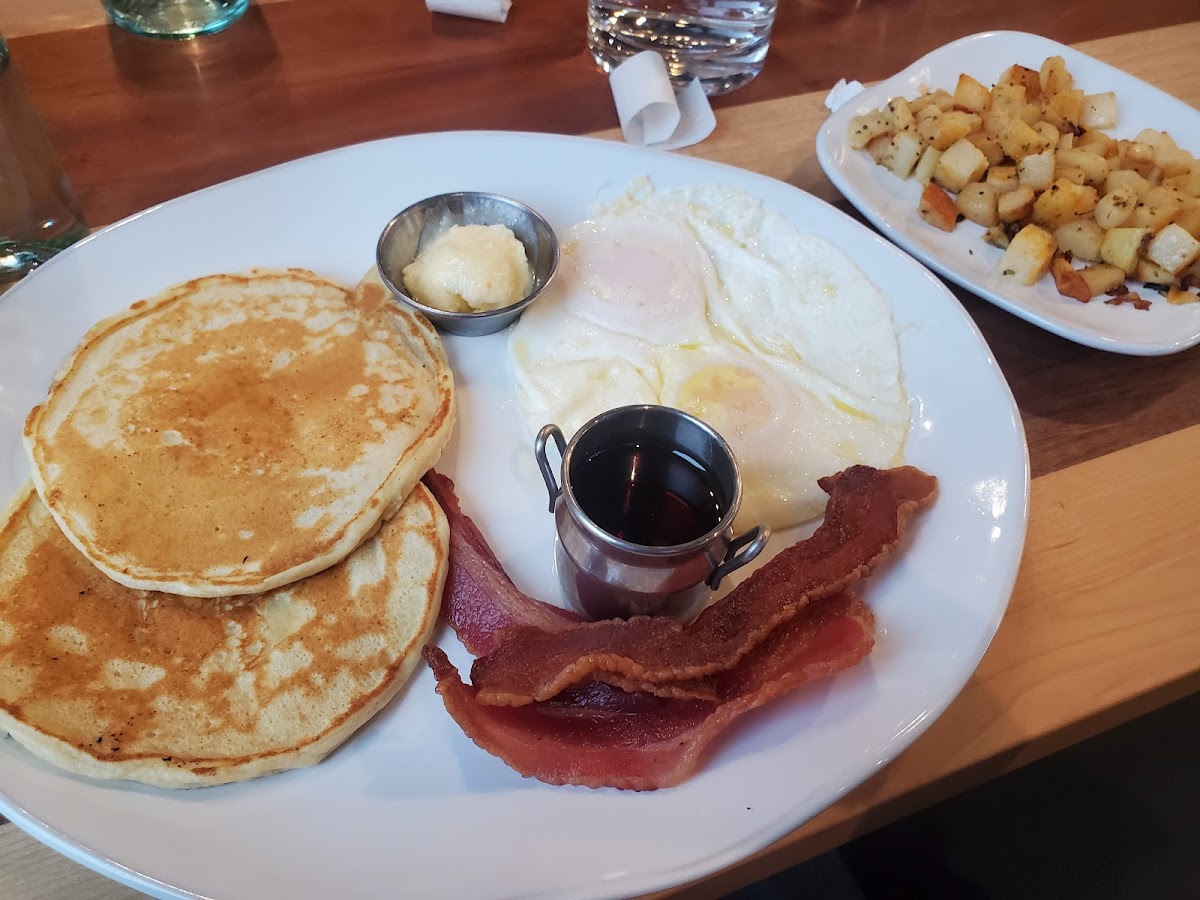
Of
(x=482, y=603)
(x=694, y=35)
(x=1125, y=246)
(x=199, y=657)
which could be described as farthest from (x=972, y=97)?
(x=199, y=657)

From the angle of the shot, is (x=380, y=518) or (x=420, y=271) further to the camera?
(x=420, y=271)

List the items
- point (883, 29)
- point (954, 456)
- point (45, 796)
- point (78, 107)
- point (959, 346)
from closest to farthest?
point (45, 796) → point (954, 456) → point (959, 346) → point (78, 107) → point (883, 29)

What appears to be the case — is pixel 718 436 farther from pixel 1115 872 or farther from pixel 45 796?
pixel 1115 872

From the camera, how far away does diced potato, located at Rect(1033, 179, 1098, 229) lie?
2086 millimetres

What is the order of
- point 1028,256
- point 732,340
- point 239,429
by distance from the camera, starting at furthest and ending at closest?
point 1028,256 < point 732,340 < point 239,429

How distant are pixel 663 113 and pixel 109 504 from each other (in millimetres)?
1789

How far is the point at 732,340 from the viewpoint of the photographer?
1905 mm

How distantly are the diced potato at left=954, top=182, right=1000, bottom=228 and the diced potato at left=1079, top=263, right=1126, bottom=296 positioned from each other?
0.27 m

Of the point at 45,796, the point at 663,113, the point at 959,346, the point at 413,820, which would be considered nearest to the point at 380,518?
the point at 413,820

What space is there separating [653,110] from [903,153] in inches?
28.5

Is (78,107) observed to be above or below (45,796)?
above

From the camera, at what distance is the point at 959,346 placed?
5.94 ft

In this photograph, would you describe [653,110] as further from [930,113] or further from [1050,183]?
[1050,183]

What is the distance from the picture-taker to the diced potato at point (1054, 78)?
251 centimetres
